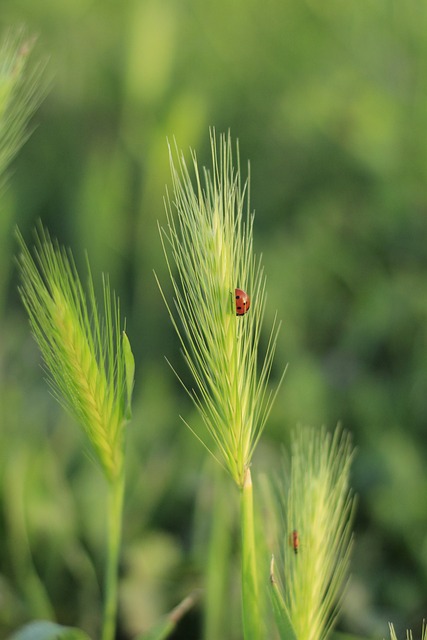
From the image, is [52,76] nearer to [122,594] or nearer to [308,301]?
[308,301]

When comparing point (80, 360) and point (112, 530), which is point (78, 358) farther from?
point (112, 530)

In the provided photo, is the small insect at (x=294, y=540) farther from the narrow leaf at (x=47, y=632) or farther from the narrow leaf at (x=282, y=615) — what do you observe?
the narrow leaf at (x=47, y=632)

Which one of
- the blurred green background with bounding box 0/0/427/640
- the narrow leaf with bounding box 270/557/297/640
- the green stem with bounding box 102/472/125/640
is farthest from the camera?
the blurred green background with bounding box 0/0/427/640

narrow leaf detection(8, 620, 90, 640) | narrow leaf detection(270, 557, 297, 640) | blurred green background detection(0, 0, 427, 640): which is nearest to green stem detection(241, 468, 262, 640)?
narrow leaf detection(270, 557, 297, 640)

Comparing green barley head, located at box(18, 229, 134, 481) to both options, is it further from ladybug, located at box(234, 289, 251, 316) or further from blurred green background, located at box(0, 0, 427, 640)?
blurred green background, located at box(0, 0, 427, 640)

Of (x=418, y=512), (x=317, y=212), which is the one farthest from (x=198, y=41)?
(x=418, y=512)

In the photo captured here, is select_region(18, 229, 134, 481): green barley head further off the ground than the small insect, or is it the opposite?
select_region(18, 229, 134, 481): green barley head
